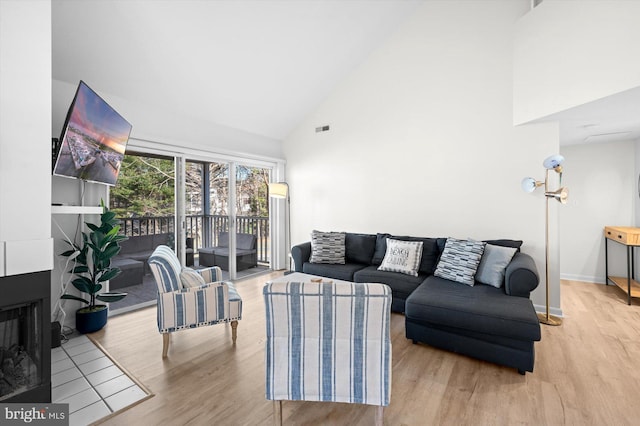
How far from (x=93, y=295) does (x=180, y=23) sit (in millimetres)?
2866

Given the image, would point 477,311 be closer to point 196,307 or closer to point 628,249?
point 196,307

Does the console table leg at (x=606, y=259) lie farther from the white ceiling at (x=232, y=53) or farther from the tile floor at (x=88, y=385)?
the tile floor at (x=88, y=385)

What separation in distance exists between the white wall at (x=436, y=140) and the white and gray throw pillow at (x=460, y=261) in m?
0.61

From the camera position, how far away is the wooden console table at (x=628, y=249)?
3.47 m

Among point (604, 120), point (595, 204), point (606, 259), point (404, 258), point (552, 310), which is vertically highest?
point (604, 120)

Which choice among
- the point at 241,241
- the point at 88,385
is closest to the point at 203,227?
the point at 241,241

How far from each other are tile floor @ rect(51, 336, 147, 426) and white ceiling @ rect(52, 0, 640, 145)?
8.61 ft

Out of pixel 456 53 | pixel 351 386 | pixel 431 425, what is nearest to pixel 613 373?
pixel 431 425

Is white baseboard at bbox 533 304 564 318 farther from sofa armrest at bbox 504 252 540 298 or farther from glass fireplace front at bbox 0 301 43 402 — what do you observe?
glass fireplace front at bbox 0 301 43 402

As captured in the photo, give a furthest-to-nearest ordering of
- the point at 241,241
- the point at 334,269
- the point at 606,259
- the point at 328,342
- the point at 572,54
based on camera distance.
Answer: the point at 241,241 < the point at 606,259 < the point at 334,269 < the point at 572,54 < the point at 328,342

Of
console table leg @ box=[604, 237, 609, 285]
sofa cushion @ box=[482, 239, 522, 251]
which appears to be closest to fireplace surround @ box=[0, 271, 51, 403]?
sofa cushion @ box=[482, 239, 522, 251]

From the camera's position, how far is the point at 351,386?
152cm

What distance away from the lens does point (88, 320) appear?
2.85 m

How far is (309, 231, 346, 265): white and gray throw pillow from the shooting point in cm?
412
